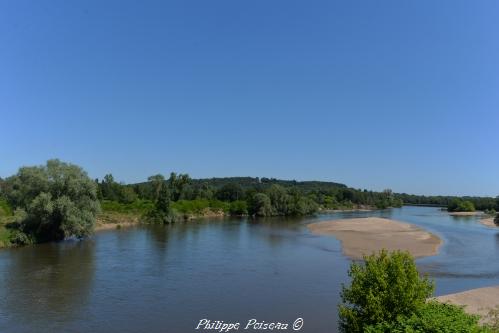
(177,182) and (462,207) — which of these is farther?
(462,207)

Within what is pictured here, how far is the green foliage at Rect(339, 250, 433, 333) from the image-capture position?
14.8 meters

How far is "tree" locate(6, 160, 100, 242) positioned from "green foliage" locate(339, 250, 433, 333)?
1647 inches

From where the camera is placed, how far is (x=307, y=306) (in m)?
25.4

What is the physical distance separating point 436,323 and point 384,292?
3946 millimetres

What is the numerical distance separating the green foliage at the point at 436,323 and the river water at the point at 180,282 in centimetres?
897

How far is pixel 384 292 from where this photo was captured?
592 inches

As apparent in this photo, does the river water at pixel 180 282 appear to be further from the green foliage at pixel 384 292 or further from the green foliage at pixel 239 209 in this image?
the green foliage at pixel 239 209

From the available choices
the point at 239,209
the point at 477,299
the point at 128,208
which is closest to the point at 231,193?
the point at 239,209

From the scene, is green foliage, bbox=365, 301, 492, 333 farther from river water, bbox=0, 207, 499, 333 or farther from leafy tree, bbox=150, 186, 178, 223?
leafy tree, bbox=150, 186, 178, 223

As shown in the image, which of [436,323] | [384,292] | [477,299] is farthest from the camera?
[477,299]

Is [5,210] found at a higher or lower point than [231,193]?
lower

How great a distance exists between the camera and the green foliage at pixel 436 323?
10.8 metres

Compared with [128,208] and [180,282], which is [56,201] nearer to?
[180,282]
